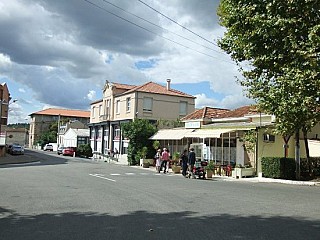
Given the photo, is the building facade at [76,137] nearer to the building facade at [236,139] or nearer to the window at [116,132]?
the window at [116,132]

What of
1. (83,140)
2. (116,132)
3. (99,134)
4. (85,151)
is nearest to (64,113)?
(83,140)

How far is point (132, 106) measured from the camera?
46.0 m

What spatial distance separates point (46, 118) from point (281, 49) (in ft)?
343

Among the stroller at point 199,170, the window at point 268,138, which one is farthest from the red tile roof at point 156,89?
the stroller at point 199,170

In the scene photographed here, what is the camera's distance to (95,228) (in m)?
7.69

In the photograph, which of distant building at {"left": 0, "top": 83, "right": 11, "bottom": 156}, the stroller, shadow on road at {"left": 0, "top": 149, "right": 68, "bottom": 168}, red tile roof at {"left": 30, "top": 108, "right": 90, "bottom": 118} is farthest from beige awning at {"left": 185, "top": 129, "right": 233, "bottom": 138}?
red tile roof at {"left": 30, "top": 108, "right": 90, "bottom": 118}

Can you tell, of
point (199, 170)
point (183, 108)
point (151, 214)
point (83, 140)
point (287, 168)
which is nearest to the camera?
point (151, 214)

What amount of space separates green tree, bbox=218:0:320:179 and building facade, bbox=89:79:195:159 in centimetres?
2815

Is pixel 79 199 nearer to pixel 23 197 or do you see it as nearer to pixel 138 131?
pixel 23 197

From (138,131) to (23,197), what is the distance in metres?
24.5

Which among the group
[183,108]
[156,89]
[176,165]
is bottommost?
[176,165]

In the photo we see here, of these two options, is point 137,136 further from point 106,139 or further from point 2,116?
point 2,116

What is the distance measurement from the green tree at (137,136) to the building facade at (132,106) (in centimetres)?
844

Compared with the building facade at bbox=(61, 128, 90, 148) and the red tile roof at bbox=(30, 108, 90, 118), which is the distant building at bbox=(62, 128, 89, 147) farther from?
the red tile roof at bbox=(30, 108, 90, 118)
